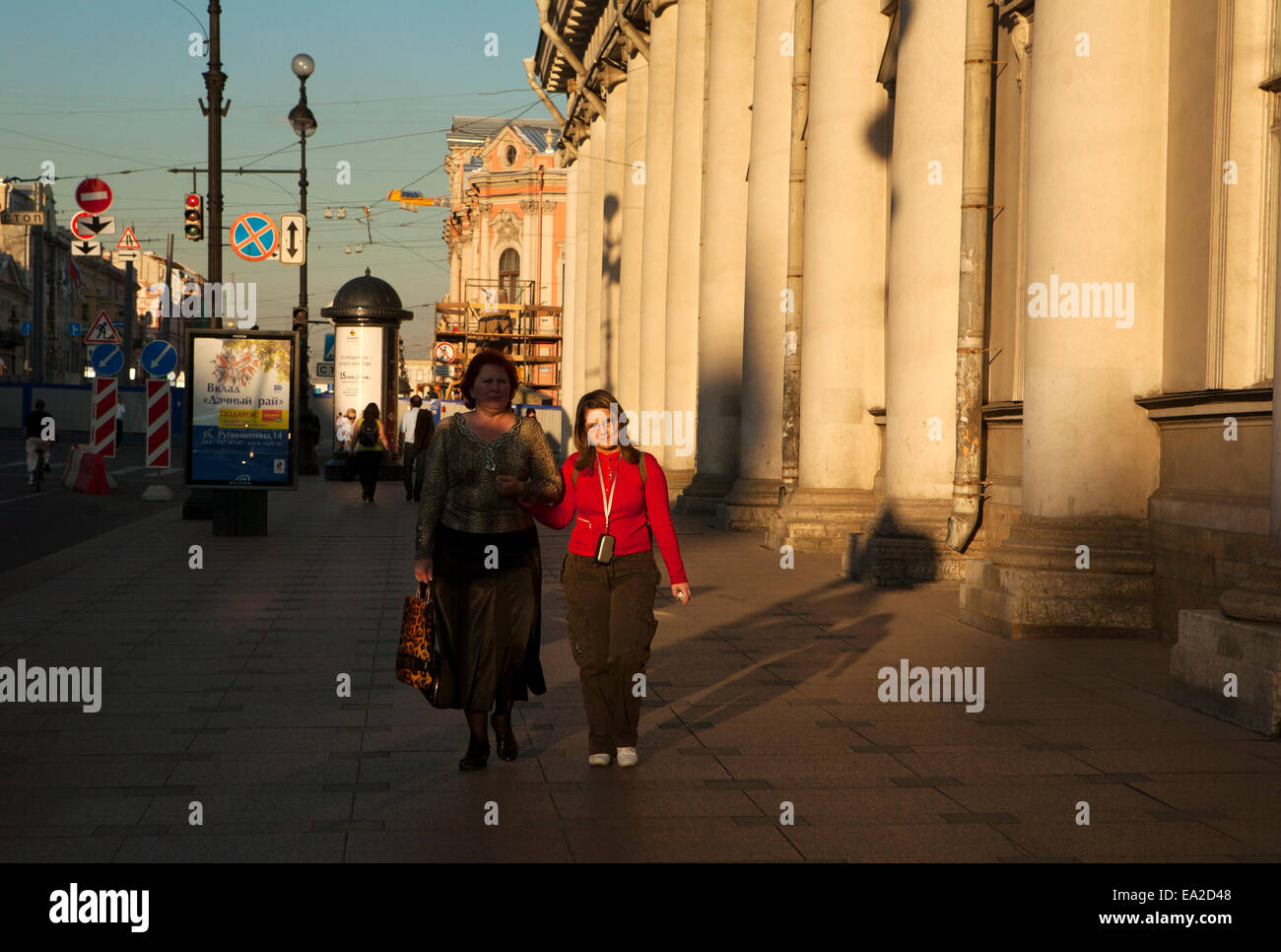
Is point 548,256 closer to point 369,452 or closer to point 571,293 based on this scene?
point 571,293

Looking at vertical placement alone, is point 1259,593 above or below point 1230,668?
above

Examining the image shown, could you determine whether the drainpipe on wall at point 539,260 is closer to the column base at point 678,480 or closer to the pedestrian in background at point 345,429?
the pedestrian in background at point 345,429

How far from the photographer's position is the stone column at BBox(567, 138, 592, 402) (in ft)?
132

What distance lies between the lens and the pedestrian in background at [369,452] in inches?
1056

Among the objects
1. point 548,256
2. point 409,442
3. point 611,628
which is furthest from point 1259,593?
point 548,256

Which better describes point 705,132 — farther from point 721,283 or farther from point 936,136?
point 936,136

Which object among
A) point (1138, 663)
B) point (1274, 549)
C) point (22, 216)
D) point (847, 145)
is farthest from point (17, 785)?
point (22, 216)

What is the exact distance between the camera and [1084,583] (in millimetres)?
10500

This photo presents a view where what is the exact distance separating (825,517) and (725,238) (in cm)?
734

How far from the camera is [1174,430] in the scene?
1030 centimetres

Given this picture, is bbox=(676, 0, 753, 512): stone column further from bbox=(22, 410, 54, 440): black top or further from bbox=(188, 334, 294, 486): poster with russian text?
bbox=(22, 410, 54, 440): black top

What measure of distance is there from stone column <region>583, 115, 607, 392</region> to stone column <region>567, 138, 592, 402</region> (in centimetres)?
23

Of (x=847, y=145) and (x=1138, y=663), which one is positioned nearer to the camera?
(x=1138, y=663)

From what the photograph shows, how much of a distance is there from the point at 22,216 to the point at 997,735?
121m
